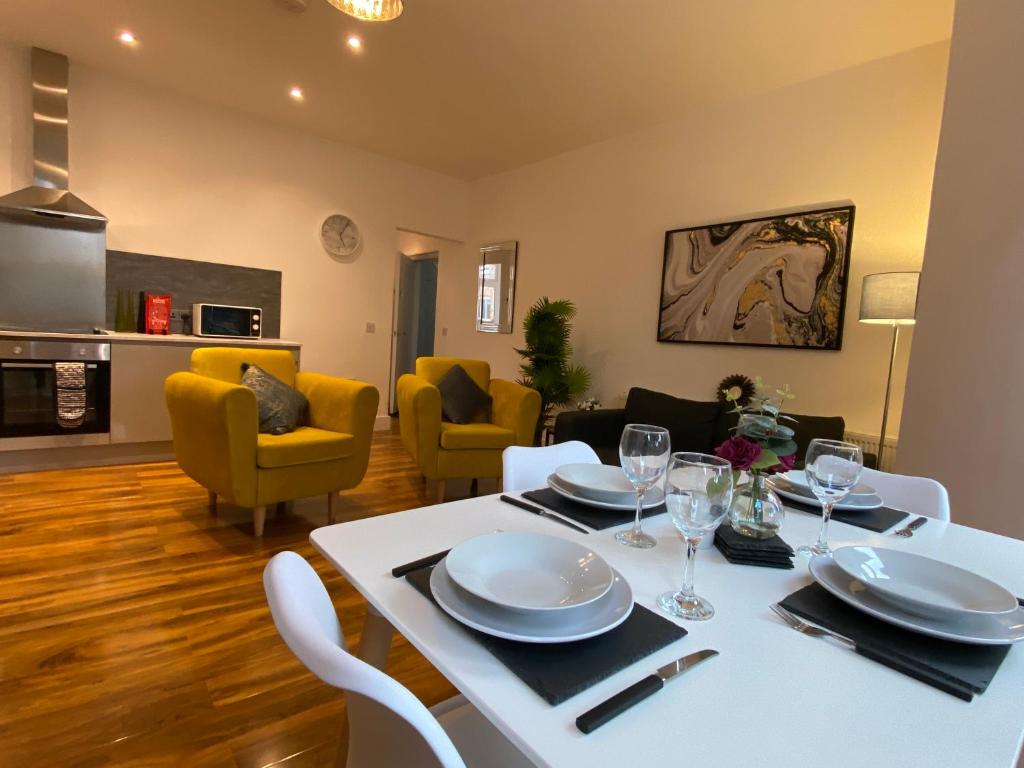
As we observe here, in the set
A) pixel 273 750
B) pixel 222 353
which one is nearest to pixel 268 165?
pixel 222 353

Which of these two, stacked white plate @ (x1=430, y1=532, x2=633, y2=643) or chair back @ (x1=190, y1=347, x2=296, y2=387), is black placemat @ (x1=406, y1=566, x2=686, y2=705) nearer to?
stacked white plate @ (x1=430, y1=532, x2=633, y2=643)

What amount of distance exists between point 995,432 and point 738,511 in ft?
4.89

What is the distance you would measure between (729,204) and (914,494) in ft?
8.52

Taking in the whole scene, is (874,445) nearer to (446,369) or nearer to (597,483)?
(597,483)

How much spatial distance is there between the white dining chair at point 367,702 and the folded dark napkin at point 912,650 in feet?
1.57

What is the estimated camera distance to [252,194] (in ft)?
14.5

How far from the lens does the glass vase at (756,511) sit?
95cm

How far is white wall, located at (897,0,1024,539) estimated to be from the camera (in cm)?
176

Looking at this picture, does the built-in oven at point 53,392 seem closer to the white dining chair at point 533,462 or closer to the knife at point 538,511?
the white dining chair at point 533,462

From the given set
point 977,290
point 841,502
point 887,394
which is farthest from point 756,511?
point 887,394

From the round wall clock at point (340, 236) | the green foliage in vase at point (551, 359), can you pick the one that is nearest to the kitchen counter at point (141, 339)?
the round wall clock at point (340, 236)

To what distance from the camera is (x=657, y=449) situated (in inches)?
36.4

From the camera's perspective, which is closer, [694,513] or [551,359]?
[694,513]

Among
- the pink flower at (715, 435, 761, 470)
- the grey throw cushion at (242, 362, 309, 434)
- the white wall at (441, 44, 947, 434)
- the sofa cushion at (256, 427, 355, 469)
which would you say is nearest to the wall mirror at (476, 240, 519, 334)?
the white wall at (441, 44, 947, 434)
